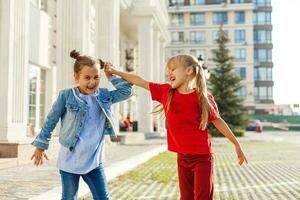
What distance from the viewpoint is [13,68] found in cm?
1079

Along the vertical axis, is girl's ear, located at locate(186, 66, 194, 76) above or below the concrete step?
above

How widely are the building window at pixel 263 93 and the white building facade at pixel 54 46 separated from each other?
4561 centimetres

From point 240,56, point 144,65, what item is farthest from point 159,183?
point 240,56

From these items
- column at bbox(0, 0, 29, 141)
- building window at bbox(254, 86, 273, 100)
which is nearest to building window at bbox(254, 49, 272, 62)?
building window at bbox(254, 86, 273, 100)

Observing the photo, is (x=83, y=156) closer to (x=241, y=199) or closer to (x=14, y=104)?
(x=241, y=199)

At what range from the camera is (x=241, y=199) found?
6.81 meters

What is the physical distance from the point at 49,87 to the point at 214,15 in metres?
66.1

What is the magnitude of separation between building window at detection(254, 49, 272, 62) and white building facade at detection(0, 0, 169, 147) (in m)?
46.8

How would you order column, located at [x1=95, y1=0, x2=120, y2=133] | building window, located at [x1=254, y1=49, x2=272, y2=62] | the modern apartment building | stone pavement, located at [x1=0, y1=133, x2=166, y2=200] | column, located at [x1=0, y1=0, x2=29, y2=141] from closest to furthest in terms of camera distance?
stone pavement, located at [x1=0, y1=133, x2=166, y2=200]
column, located at [x1=0, y1=0, x2=29, y2=141]
column, located at [x1=95, y1=0, x2=120, y2=133]
the modern apartment building
building window, located at [x1=254, y1=49, x2=272, y2=62]

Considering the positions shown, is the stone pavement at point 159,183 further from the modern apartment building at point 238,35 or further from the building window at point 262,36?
the building window at point 262,36

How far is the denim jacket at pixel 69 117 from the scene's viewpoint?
357 cm

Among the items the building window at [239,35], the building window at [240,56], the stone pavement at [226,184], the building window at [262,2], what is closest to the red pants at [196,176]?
the stone pavement at [226,184]

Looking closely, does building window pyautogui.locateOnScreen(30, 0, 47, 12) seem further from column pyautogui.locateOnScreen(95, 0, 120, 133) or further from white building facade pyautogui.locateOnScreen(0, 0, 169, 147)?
column pyautogui.locateOnScreen(95, 0, 120, 133)

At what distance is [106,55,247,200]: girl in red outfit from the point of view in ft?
12.4
